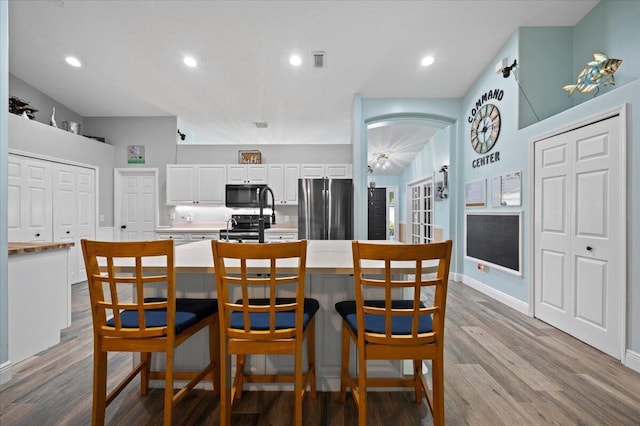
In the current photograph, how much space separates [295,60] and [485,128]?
8.79 ft

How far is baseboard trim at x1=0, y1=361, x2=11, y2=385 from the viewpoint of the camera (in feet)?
6.33

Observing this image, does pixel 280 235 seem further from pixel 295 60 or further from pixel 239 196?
pixel 295 60

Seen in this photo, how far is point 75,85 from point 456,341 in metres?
5.84

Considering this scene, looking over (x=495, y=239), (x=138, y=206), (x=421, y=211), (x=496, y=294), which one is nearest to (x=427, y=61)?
(x=495, y=239)

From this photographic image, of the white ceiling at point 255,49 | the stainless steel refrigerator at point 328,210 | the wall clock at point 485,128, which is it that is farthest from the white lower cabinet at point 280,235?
the wall clock at point 485,128

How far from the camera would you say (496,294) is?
3814 mm

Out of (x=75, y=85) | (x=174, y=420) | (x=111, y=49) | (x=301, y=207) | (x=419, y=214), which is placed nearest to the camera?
(x=174, y=420)

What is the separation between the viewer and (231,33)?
3.21 meters

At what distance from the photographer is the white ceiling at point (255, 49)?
2.90 meters

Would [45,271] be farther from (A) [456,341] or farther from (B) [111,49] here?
(A) [456,341]

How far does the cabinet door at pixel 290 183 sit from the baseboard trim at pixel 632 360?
4614mm

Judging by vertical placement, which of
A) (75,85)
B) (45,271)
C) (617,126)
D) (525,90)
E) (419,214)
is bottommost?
(45,271)

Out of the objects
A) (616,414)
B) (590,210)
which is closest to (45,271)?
(616,414)

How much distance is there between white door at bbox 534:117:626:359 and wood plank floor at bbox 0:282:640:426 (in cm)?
31
